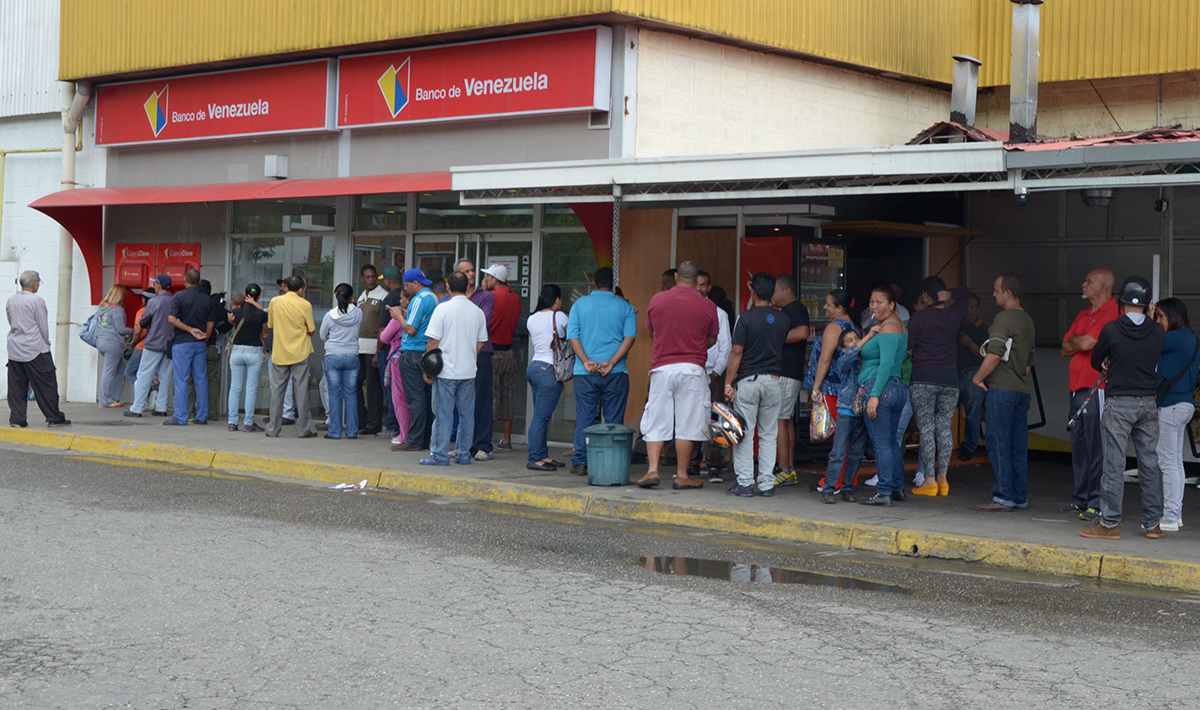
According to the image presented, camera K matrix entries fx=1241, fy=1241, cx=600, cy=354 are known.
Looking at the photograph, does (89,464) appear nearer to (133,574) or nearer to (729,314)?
(133,574)

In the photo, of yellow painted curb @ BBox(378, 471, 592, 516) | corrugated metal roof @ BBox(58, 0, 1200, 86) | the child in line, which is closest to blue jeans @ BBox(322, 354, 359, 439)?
yellow painted curb @ BBox(378, 471, 592, 516)

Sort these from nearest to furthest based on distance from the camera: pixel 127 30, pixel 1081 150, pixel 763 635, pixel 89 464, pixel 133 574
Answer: pixel 763 635, pixel 133 574, pixel 1081 150, pixel 89 464, pixel 127 30

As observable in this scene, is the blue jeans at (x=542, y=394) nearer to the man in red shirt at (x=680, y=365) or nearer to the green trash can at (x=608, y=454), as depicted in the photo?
the green trash can at (x=608, y=454)

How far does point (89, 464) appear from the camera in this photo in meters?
12.8

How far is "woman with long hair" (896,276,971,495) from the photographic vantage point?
1096 cm

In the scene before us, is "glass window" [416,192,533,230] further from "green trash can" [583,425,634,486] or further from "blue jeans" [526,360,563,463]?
"green trash can" [583,425,634,486]

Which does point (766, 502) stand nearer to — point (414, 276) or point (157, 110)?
point (414, 276)

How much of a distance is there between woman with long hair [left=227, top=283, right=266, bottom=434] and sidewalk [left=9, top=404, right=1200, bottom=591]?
0.39m

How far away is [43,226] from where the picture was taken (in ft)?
63.4

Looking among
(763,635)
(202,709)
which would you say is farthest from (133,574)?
(763,635)

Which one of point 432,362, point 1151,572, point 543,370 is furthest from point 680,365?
point 1151,572

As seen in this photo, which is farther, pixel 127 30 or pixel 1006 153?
pixel 127 30

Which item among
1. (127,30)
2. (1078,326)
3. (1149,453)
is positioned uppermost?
(127,30)

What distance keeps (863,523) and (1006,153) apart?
9.68ft
